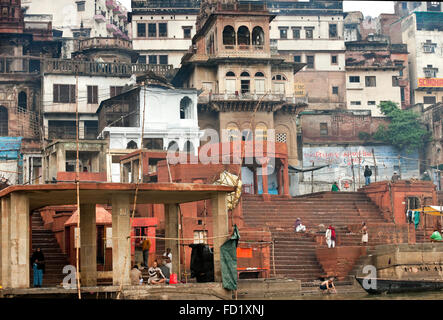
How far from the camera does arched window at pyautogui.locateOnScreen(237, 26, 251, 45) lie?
53.2 metres

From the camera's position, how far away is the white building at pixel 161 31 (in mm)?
61938

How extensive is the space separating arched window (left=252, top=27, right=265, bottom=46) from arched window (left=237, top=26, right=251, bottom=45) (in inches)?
15.8

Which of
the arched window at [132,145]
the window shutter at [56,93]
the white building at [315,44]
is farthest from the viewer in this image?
the white building at [315,44]

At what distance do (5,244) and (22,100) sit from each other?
1337 inches

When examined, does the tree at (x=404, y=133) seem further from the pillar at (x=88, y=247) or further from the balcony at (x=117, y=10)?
the pillar at (x=88, y=247)

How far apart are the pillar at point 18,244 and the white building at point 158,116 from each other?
84.2 feet

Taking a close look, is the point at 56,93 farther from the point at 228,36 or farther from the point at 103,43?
the point at 228,36

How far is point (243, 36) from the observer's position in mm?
53500

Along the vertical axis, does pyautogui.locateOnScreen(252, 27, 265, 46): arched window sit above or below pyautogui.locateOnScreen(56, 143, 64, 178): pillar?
above

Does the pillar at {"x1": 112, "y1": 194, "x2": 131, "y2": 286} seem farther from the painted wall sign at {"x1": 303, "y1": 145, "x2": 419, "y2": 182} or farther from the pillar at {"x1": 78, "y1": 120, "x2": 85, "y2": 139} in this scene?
the painted wall sign at {"x1": 303, "y1": 145, "x2": 419, "y2": 182}
